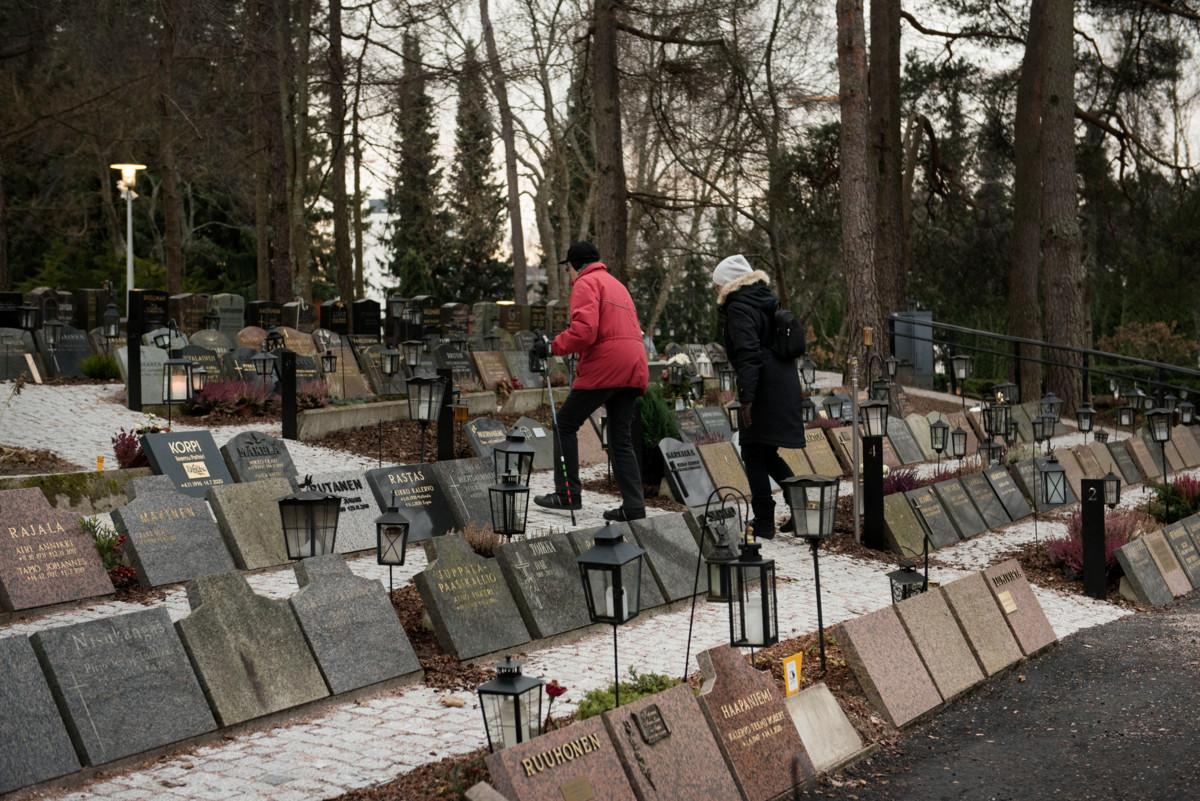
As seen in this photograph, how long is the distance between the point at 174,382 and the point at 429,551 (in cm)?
934

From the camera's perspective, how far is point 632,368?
9.41 metres

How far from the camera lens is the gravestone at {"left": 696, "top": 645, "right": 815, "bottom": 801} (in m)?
5.08

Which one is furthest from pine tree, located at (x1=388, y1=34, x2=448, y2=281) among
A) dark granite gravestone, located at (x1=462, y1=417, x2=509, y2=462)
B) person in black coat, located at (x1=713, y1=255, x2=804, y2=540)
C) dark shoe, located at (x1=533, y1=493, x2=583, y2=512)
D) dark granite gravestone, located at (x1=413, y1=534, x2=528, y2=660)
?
dark granite gravestone, located at (x1=413, y1=534, x2=528, y2=660)

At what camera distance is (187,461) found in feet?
31.1

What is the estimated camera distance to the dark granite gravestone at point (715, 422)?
14.7 m

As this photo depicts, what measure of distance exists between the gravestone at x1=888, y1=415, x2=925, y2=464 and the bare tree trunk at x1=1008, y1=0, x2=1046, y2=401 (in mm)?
6296

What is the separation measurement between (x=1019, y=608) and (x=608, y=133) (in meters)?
11.7

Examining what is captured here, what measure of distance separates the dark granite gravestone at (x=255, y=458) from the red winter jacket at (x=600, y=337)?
2121mm

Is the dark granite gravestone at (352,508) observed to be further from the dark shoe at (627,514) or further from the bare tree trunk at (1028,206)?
the bare tree trunk at (1028,206)

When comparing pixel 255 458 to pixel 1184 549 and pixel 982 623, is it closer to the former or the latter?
pixel 982 623

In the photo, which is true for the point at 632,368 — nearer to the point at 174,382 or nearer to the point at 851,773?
the point at 851,773

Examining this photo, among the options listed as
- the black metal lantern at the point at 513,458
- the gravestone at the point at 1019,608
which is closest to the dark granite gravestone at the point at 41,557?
the black metal lantern at the point at 513,458

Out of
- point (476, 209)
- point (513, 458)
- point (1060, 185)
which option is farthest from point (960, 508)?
point (476, 209)

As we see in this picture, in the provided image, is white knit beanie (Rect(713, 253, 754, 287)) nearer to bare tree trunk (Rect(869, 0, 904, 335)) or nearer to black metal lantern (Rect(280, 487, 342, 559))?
black metal lantern (Rect(280, 487, 342, 559))
